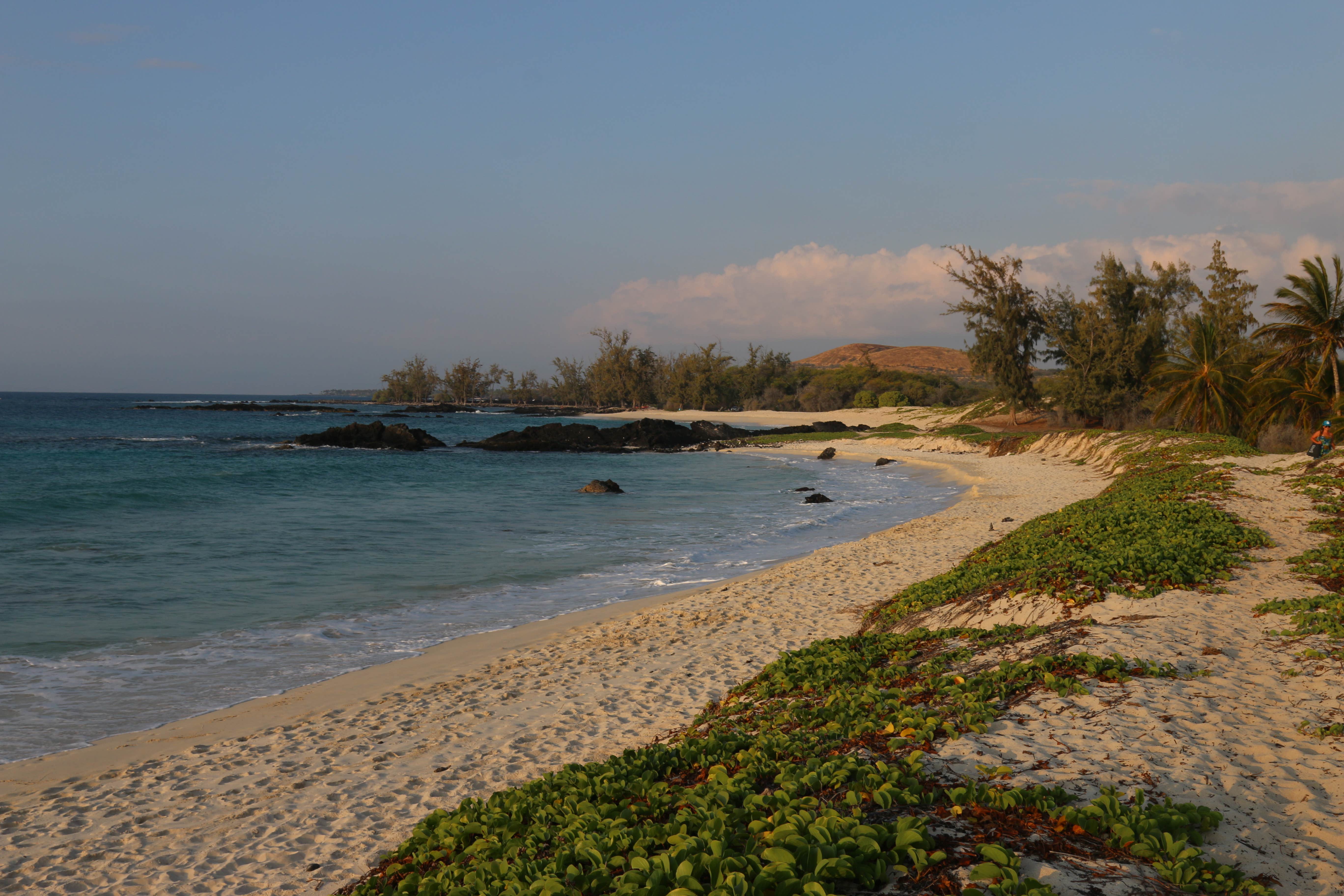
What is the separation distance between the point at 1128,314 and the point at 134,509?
49.5 meters

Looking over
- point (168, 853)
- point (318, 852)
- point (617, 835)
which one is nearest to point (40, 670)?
point (168, 853)

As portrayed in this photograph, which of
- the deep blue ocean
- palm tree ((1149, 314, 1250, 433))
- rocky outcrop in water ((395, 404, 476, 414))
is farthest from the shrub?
rocky outcrop in water ((395, 404, 476, 414))

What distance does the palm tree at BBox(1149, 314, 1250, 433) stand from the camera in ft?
100

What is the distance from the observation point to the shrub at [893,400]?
88.9 meters

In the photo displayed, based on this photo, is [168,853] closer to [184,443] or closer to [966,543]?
[966,543]

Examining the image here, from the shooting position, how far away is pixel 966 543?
1552cm

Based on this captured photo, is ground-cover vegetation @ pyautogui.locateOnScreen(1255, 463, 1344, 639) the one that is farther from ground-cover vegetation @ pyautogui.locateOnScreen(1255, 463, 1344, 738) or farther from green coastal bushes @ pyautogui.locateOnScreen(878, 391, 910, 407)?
green coastal bushes @ pyautogui.locateOnScreen(878, 391, 910, 407)

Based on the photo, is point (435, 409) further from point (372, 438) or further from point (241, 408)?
point (372, 438)

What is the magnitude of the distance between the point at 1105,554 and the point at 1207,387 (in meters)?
27.1

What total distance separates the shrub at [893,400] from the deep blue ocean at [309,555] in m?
50.1

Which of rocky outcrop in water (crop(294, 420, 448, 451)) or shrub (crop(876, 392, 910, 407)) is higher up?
shrub (crop(876, 392, 910, 407))

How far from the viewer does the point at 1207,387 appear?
101 feet

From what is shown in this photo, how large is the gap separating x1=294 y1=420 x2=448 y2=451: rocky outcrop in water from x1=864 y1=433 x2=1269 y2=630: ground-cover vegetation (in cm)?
4501

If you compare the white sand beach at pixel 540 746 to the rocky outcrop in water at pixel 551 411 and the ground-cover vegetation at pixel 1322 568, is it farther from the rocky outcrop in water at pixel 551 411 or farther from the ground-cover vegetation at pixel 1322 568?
the rocky outcrop in water at pixel 551 411
